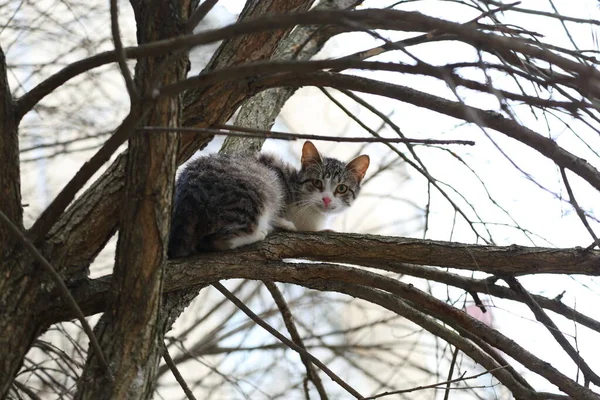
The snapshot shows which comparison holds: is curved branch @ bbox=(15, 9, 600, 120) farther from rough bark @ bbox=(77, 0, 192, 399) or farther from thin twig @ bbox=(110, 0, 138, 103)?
rough bark @ bbox=(77, 0, 192, 399)

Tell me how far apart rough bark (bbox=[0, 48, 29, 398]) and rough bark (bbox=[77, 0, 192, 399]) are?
251mm

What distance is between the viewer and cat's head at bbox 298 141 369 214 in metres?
3.55

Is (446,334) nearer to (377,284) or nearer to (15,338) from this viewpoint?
(377,284)

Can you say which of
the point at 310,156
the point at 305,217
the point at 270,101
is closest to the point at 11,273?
the point at 305,217

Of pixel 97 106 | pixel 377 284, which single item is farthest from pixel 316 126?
pixel 377 284

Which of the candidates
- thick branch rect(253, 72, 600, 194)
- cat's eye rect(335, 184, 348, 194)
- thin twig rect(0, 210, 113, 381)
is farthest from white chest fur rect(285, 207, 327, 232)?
thin twig rect(0, 210, 113, 381)

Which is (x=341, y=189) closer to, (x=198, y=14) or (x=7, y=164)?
(x=7, y=164)

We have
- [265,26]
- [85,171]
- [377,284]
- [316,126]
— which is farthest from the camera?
[316,126]

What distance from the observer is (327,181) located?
3.65 metres

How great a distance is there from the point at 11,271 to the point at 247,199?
1.14 m

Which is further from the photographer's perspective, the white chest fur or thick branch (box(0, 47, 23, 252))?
the white chest fur

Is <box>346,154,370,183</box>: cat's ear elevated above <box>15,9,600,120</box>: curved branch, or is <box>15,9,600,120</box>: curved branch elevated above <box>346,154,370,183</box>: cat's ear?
<box>346,154,370,183</box>: cat's ear

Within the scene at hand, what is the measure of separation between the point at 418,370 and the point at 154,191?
10.5ft

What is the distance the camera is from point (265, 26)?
3.92ft
